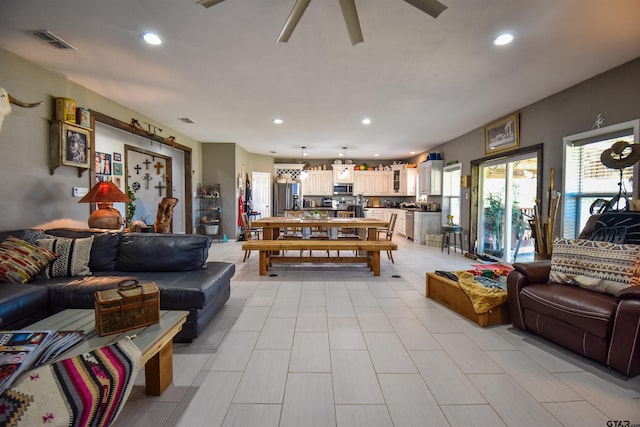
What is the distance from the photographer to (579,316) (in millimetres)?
1931

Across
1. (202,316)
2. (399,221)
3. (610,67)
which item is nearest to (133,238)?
(202,316)

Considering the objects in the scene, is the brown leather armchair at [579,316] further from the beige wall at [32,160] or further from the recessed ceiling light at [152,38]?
the beige wall at [32,160]

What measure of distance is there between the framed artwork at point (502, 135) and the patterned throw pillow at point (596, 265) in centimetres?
262

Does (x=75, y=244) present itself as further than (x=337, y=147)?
No

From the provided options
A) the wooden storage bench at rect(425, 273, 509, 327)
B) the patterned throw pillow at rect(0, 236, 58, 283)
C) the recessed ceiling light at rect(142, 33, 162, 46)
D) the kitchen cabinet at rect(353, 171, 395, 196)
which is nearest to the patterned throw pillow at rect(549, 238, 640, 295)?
the wooden storage bench at rect(425, 273, 509, 327)

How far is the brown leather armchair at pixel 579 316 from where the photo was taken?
5.65 ft

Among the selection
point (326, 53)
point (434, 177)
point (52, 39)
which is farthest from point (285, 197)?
point (52, 39)

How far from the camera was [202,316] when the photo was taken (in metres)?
2.29

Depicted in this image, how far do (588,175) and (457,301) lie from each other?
7.65ft

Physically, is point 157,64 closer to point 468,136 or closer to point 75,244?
point 75,244

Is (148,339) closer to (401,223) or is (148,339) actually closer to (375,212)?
(401,223)

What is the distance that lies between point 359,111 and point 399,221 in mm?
5076

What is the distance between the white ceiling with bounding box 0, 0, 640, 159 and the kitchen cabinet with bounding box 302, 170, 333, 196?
4465 mm

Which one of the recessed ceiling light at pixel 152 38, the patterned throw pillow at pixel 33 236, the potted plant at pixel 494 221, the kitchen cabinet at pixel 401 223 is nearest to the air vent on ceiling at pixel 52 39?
the recessed ceiling light at pixel 152 38
